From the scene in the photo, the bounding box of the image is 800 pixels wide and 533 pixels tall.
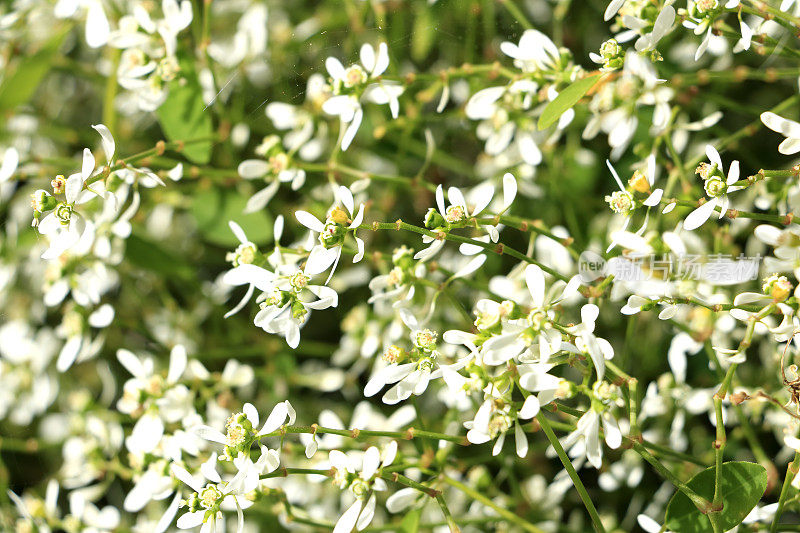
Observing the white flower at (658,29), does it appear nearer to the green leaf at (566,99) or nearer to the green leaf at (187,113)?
the green leaf at (566,99)

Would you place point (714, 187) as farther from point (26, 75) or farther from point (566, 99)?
point (26, 75)

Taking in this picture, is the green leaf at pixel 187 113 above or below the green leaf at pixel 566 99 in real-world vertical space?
below

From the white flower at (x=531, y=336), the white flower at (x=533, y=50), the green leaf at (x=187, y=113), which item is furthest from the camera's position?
the green leaf at (x=187, y=113)

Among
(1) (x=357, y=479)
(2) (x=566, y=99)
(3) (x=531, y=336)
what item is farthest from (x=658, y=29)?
(1) (x=357, y=479)

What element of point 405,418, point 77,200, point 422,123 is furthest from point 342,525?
point 422,123

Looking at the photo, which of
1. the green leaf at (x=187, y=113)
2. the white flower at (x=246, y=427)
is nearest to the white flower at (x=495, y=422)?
the white flower at (x=246, y=427)

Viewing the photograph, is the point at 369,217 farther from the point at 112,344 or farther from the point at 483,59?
the point at 112,344
